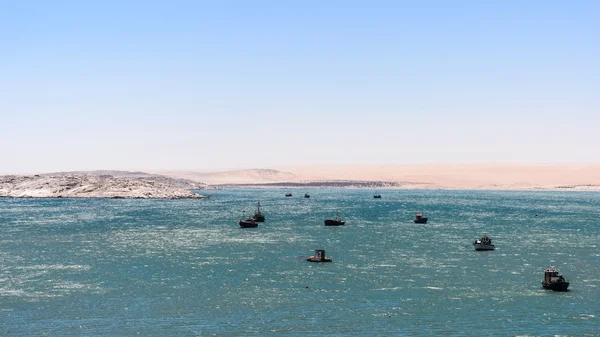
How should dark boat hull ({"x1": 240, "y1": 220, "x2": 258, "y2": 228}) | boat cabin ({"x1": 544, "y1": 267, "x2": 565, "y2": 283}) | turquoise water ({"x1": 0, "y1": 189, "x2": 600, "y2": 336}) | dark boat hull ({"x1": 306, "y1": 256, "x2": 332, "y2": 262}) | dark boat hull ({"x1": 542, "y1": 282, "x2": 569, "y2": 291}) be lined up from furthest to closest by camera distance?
dark boat hull ({"x1": 240, "y1": 220, "x2": 258, "y2": 228}), dark boat hull ({"x1": 306, "y1": 256, "x2": 332, "y2": 262}), boat cabin ({"x1": 544, "y1": 267, "x2": 565, "y2": 283}), dark boat hull ({"x1": 542, "y1": 282, "x2": 569, "y2": 291}), turquoise water ({"x1": 0, "y1": 189, "x2": 600, "y2": 336})

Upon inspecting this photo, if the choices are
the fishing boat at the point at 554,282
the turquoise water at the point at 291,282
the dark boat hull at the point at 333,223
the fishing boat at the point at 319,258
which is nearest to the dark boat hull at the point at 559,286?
the fishing boat at the point at 554,282

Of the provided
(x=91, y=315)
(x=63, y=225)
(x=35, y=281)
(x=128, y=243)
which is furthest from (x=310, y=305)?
(x=63, y=225)

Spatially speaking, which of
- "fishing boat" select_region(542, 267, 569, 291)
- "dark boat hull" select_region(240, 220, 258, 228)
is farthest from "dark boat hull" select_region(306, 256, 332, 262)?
"dark boat hull" select_region(240, 220, 258, 228)

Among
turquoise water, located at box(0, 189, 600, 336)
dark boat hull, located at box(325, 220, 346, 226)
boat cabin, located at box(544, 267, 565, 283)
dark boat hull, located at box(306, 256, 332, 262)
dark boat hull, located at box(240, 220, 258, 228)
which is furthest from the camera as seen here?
dark boat hull, located at box(325, 220, 346, 226)

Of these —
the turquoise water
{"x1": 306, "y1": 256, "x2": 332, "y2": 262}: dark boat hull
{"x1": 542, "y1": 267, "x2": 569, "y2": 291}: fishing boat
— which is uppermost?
{"x1": 542, "y1": 267, "x2": 569, "y2": 291}: fishing boat

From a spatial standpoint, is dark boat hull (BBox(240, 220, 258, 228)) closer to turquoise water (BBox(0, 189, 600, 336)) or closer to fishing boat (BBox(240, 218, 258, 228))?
fishing boat (BBox(240, 218, 258, 228))

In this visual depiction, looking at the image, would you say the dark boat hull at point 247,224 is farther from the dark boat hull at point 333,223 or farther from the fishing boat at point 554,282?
the fishing boat at point 554,282

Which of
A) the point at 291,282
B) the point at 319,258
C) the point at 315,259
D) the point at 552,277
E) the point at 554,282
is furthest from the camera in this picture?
the point at 319,258

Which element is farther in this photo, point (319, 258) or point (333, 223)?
point (333, 223)

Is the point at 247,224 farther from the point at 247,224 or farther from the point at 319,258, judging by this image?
the point at 319,258

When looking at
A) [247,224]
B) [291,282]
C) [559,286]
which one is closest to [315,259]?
[291,282]
